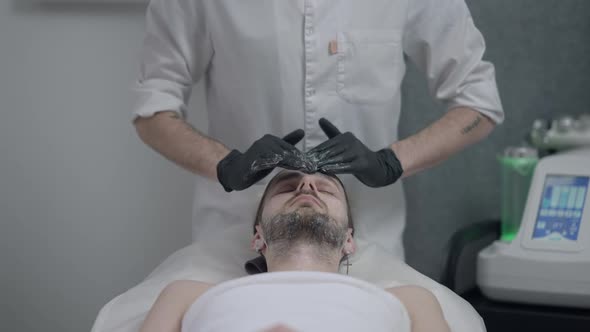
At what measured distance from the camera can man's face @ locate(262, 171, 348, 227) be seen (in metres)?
1.62

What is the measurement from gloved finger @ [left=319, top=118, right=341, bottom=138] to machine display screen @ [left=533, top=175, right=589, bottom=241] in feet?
1.78

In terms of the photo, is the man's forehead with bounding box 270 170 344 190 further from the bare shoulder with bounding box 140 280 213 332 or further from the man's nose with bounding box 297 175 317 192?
the bare shoulder with bounding box 140 280 213 332

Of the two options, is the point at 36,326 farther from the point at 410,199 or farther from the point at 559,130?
the point at 559,130


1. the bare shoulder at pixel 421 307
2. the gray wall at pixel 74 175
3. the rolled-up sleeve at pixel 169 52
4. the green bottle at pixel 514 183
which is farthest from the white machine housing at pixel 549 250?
the gray wall at pixel 74 175

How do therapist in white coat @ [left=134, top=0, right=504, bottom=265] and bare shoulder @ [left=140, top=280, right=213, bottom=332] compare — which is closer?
bare shoulder @ [left=140, top=280, right=213, bottom=332]

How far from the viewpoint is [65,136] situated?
236cm

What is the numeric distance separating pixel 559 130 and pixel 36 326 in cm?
161

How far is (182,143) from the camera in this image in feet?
5.83

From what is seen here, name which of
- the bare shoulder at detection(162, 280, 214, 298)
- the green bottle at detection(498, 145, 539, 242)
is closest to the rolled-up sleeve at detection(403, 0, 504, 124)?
the green bottle at detection(498, 145, 539, 242)

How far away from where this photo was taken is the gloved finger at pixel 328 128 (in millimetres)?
1683

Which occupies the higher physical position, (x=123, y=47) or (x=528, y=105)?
(x=123, y=47)

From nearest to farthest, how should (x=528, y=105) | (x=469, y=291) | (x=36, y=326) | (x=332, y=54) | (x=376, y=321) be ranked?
(x=376, y=321) < (x=332, y=54) < (x=469, y=291) < (x=528, y=105) < (x=36, y=326)

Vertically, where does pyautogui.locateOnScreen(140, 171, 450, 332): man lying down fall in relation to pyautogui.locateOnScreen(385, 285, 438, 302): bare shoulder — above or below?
above

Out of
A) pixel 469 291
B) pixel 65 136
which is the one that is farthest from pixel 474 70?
pixel 65 136
